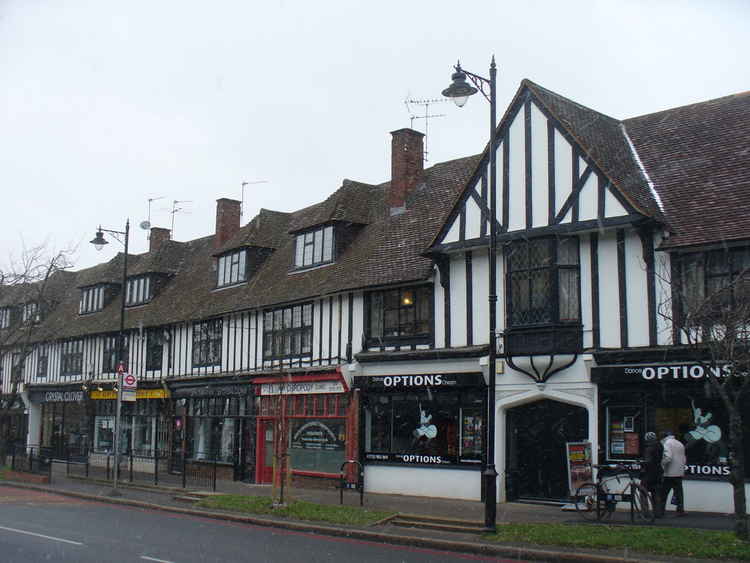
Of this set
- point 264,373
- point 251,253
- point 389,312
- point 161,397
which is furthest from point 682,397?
point 161,397

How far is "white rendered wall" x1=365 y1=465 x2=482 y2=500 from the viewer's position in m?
21.2

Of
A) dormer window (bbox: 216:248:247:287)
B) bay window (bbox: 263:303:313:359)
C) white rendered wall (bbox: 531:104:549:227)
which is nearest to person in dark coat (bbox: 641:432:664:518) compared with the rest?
white rendered wall (bbox: 531:104:549:227)

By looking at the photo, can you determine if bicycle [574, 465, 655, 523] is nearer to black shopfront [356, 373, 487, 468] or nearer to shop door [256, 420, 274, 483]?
black shopfront [356, 373, 487, 468]

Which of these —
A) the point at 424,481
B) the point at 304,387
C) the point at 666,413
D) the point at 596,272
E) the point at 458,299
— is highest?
the point at 596,272

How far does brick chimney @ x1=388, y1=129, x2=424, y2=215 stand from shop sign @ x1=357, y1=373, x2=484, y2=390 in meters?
5.58

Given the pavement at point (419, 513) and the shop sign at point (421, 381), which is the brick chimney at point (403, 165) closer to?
the shop sign at point (421, 381)

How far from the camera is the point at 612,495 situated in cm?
1711

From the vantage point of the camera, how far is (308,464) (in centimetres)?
2600

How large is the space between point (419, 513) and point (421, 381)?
188 inches

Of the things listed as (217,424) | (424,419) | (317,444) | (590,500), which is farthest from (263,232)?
(590,500)

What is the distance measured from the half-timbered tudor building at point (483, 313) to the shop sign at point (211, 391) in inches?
2.9

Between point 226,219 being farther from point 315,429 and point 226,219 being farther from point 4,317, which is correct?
point 4,317

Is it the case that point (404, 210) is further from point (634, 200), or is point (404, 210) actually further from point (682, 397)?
point (682, 397)

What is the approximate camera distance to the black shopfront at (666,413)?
56.9 ft
